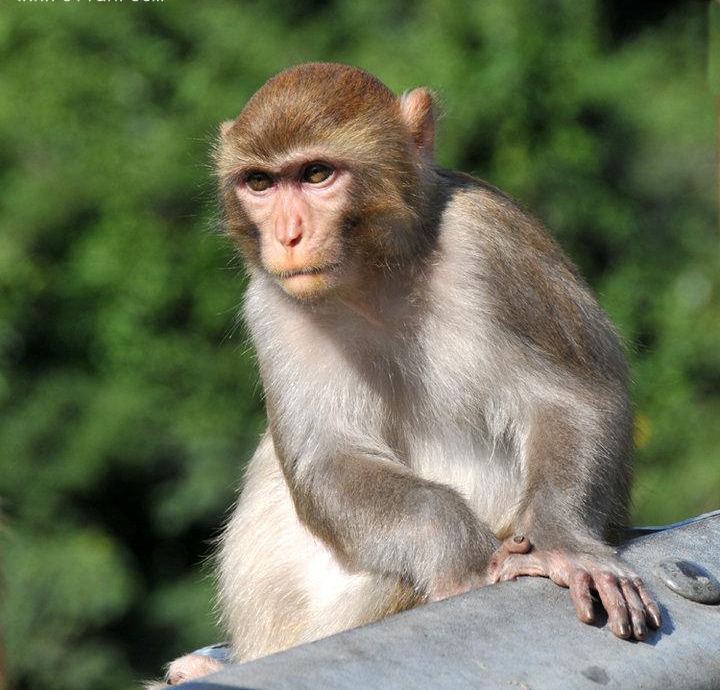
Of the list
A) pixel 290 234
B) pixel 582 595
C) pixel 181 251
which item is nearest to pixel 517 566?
pixel 582 595

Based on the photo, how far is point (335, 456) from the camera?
356 centimetres

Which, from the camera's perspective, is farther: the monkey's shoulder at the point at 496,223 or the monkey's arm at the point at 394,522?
the monkey's shoulder at the point at 496,223

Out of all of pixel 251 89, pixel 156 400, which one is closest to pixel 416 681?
pixel 156 400

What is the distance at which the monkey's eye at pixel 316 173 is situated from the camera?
3.46m

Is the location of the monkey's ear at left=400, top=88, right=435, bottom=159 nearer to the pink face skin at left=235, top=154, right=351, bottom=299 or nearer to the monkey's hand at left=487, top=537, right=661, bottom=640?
the pink face skin at left=235, top=154, right=351, bottom=299

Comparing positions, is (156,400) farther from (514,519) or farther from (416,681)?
(416,681)

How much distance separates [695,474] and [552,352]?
3.70 m

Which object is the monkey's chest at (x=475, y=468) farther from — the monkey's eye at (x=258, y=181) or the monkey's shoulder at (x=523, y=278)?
the monkey's eye at (x=258, y=181)

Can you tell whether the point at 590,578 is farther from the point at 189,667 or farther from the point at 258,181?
the point at 258,181

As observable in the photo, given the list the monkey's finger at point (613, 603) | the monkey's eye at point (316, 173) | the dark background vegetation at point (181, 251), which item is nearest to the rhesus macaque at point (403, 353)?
the monkey's eye at point (316, 173)

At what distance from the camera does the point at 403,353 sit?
3633 millimetres

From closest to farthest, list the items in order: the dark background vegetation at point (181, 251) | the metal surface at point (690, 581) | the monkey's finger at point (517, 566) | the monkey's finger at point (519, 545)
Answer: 1. the metal surface at point (690, 581)
2. the monkey's finger at point (517, 566)
3. the monkey's finger at point (519, 545)
4. the dark background vegetation at point (181, 251)

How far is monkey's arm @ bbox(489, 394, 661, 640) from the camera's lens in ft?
9.43

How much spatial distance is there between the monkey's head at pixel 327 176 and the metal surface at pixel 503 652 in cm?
124
